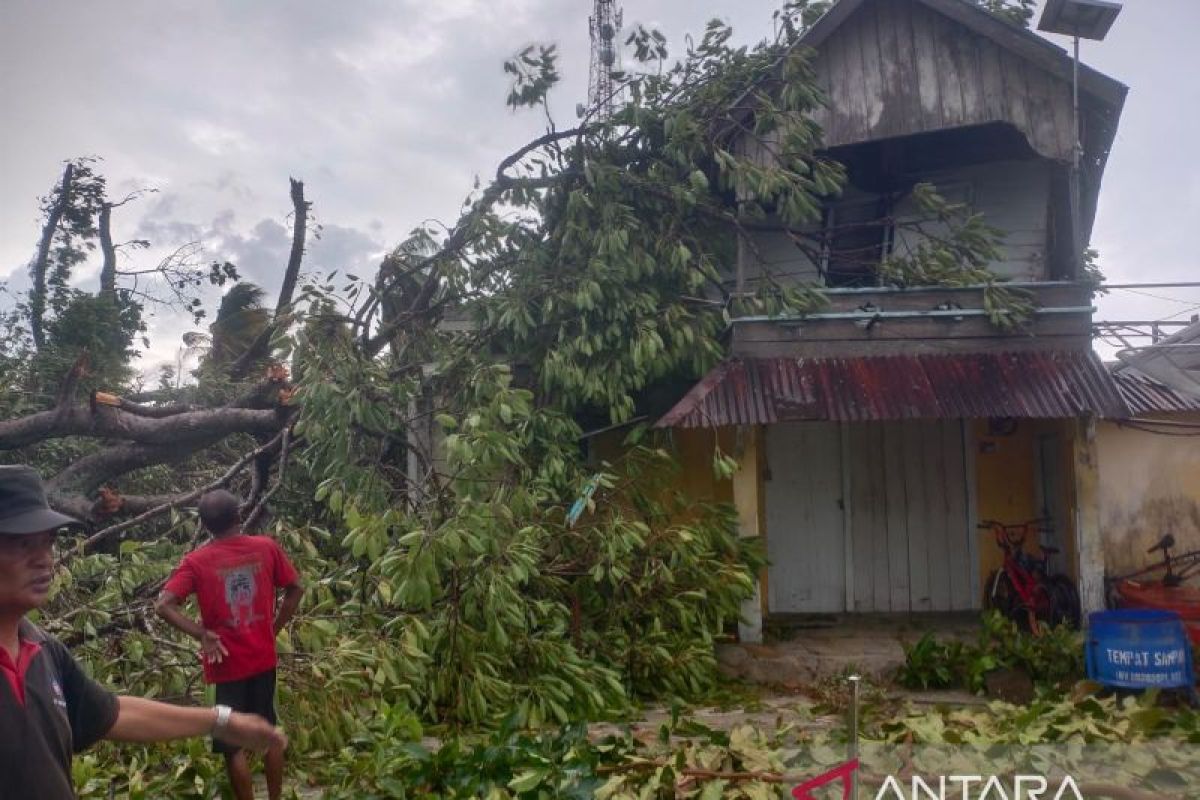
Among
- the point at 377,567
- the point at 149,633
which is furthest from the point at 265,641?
the point at 377,567

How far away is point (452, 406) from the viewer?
25.7 ft

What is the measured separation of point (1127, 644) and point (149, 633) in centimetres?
613

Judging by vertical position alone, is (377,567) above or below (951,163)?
below

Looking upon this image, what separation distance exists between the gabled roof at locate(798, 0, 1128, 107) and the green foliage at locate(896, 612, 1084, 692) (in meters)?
4.74

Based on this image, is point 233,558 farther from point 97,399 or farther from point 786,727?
point 97,399

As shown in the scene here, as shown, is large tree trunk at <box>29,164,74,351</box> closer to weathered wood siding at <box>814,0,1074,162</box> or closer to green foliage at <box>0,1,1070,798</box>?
green foliage at <box>0,1,1070,798</box>

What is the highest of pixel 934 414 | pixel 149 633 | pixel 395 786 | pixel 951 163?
pixel 951 163

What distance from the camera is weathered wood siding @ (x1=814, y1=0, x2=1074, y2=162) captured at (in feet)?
27.8

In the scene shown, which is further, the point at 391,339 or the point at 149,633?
the point at 391,339

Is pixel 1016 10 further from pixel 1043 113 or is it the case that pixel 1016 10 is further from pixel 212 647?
pixel 212 647

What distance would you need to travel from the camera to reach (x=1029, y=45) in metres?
8.36

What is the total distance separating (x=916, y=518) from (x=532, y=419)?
13.6 feet

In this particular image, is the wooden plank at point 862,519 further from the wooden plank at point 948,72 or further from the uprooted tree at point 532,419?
the wooden plank at point 948,72

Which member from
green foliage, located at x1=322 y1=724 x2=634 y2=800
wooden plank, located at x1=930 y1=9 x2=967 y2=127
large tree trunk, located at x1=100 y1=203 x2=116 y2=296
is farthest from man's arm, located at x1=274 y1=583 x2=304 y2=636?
large tree trunk, located at x1=100 y1=203 x2=116 y2=296
